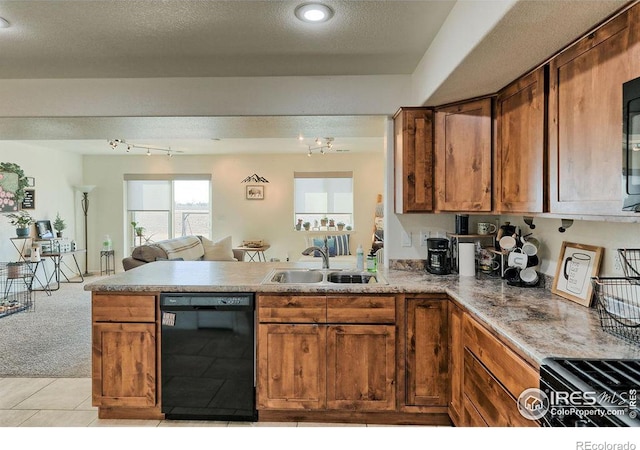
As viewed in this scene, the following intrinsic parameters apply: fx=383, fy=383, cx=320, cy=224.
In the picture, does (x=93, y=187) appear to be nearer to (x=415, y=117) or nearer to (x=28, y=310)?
(x=28, y=310)

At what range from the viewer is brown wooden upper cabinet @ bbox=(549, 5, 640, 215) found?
1.40 meters

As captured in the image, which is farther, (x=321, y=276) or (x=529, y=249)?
(x=321, y=276)

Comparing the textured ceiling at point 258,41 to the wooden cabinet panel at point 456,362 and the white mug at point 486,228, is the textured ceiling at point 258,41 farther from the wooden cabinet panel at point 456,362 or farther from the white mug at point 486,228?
the wooden cabinet panel at point 456,362

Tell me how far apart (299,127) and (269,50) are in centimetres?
92

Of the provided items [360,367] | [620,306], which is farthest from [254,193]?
[620,306]

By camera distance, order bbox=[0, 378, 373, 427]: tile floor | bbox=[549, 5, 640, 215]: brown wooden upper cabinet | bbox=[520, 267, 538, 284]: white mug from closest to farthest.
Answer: bbox=[549, 5, 640, 215]: brown wooden upper cabinet < bbox=[520, 267, 538, 284]: white mug < bbox=[0, 378, 373, 427]: tile floor

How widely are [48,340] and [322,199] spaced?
5.10 meters

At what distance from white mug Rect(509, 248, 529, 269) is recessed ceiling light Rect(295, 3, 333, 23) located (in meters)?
1.82

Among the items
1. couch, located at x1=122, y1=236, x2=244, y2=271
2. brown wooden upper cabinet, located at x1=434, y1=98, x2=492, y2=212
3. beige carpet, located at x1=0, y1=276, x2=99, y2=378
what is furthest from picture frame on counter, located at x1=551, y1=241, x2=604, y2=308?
couch, located at x1=122, y1=236, x2=244, y2=271

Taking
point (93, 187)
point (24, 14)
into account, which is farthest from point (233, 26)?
point (93, 187)

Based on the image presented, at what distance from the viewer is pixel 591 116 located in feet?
5.13

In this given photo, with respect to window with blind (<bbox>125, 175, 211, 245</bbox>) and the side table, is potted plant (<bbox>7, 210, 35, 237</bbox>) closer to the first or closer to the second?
the side table

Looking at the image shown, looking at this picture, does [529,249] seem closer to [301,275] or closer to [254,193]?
[301,275]
